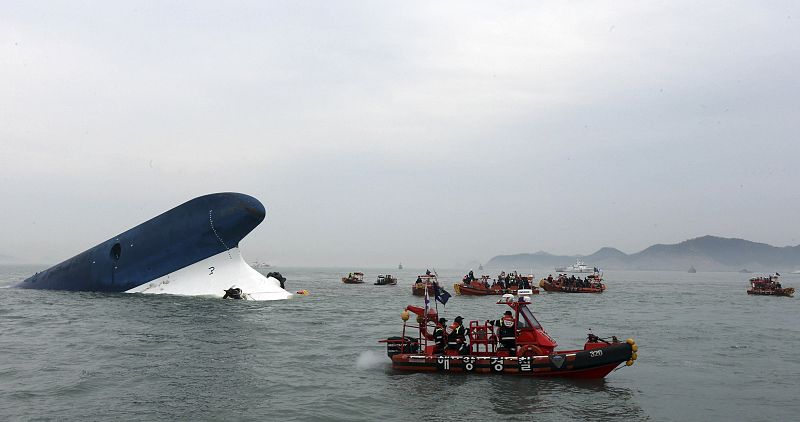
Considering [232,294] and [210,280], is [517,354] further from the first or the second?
[210,280]

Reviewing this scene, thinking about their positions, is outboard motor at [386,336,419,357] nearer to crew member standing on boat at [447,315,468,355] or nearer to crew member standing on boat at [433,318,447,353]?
crew member standing on boat at [433,318,447,353]

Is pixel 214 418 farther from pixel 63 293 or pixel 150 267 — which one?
pixel 63 293

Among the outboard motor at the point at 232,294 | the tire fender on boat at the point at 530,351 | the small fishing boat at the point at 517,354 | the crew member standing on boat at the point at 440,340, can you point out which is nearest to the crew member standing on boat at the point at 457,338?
the small fishing boat at the point at 517,354

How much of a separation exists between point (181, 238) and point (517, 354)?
2800 centimetres

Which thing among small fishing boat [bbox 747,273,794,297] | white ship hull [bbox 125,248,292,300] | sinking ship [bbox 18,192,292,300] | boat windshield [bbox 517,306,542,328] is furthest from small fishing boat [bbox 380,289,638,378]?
small fishing boat [bbox 747,273,794,297]

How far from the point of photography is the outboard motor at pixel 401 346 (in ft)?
63.0

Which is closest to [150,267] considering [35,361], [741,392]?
[35,361]

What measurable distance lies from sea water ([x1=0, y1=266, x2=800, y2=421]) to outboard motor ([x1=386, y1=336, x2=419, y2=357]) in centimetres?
73

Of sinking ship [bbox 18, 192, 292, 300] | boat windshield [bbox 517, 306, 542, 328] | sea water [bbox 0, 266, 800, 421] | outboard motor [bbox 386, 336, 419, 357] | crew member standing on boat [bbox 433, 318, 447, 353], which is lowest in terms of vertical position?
sea water [bbox 0, 266, 800, 421]

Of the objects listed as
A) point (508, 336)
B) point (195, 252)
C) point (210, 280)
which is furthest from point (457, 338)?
point (195, 252)

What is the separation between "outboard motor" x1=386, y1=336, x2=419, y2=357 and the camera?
1919 centimetres

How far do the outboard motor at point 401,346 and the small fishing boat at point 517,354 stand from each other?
3 cm

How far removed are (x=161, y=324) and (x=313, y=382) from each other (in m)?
13.3

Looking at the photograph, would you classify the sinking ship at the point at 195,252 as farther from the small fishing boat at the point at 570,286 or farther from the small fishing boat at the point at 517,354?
the small fishing boat at the point at 570,286
